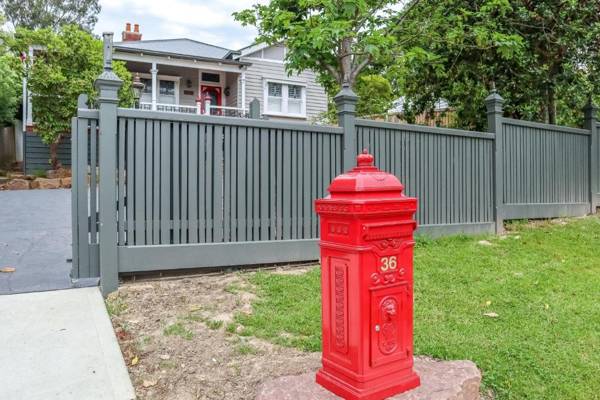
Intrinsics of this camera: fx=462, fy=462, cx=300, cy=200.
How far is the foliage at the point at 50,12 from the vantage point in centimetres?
2873

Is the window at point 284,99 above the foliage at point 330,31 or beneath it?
above

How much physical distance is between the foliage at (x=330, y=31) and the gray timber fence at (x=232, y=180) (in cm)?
162

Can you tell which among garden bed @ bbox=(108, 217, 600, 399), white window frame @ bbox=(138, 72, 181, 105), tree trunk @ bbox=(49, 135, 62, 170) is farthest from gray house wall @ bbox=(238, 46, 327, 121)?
garden bed @ bbox=(108, 217, 600, 399)

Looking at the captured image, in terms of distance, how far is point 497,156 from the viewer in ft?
22.2

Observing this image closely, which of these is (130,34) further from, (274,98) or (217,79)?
(274,98)

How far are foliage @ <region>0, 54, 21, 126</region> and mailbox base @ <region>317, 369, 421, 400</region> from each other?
15.5 m

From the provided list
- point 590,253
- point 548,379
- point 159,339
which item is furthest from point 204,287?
point 590,253

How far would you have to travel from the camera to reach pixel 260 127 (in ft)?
16.0

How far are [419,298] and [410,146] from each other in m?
2.56

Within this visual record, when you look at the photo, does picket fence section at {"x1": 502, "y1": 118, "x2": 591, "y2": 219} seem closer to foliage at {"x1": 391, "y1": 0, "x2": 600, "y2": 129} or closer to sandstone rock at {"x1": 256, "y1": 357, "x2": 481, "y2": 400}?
foliage at {"x1": 391, "y1": 0, "x2": 600, "y2": 129}

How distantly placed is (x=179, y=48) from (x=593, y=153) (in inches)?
592

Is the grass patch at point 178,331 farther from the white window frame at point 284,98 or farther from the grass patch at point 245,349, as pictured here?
the white window frame at point 284,98

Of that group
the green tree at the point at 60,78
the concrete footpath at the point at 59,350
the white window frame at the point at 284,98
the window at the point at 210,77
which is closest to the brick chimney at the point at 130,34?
the window at the point at 210,77

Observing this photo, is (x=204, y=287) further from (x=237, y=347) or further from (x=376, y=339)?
(x=376, y=339)
